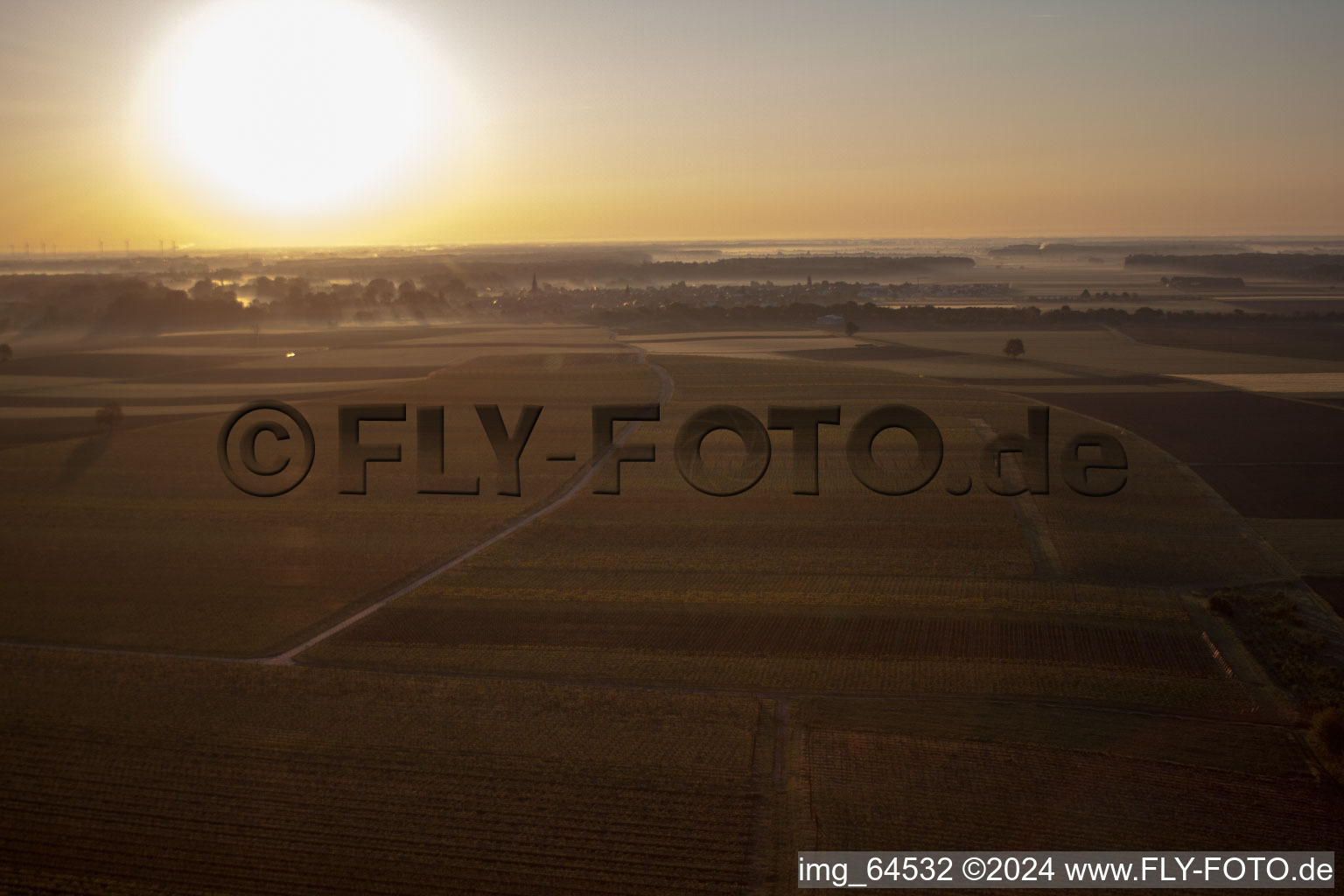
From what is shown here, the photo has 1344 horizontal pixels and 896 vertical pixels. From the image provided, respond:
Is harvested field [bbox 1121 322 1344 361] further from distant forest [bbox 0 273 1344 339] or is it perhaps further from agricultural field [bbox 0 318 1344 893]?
agricultural field [bbox 0 318 1344 893]

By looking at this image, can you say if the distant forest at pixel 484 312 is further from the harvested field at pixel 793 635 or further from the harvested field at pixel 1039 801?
the harvested field at pixel 1039 801

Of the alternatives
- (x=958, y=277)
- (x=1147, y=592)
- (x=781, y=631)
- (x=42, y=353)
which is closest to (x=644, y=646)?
(x=781, y=631)

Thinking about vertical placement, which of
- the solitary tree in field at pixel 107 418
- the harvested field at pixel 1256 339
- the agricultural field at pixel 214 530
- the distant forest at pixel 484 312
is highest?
the distant forest at pixel 484 312

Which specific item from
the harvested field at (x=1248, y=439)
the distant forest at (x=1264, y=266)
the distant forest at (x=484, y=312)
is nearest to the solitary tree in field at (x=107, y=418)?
the harvested field at (x=1248, y=439)

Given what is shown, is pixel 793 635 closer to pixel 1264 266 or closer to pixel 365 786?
pixel 365 786

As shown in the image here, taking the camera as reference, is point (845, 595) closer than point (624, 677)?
No

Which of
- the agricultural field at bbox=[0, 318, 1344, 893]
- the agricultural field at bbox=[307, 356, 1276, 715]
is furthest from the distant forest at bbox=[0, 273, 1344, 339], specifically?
the agricultural field at bbox=[307, 356, 1276, 715]

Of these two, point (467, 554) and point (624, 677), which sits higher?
point (467, 554)

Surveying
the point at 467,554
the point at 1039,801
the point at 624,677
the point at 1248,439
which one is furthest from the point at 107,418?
the point at 1248,439
